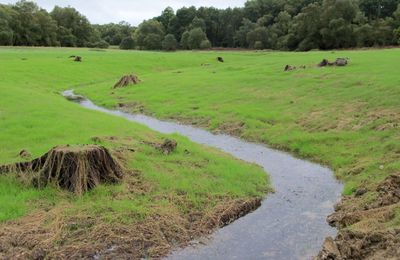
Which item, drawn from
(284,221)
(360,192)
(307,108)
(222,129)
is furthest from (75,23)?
(284,221)

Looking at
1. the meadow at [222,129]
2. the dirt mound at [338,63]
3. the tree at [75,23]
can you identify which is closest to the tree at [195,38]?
the tree at [75,23]

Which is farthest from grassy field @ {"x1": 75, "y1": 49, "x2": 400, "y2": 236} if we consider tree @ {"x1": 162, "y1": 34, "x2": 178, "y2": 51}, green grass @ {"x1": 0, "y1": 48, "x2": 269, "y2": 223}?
tree @ {"x1": 162, "y1": 34, "x2": 178, "y2": 51}

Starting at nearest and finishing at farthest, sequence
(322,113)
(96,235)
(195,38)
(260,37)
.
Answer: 1. (96,235)
2. (322,113)
3. (260,37)
4. (195,38)

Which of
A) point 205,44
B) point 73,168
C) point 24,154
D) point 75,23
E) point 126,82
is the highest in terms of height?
point 75,23

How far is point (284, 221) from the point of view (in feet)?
45.9

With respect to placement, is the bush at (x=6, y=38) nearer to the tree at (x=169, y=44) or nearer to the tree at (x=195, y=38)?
the tree at (x=169, y=44)

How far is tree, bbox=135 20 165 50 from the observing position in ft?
471

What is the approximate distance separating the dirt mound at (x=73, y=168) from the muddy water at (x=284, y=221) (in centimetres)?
428

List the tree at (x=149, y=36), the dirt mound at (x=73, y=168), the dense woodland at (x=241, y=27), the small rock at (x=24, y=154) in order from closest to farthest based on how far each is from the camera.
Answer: the dirt mound at (x=73, y=168) < the small rock at (x=24, y=154) < the dense woodland at (x=241, y=27) < the tree at (x=149, y=36)

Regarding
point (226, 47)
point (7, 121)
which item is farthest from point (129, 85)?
point (226, 47)

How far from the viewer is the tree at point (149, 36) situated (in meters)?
144

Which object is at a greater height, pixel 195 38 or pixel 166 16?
pixel 166 16

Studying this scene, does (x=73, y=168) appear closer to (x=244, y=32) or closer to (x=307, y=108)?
(x=307, y=108)

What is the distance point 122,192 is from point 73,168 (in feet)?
5.76
